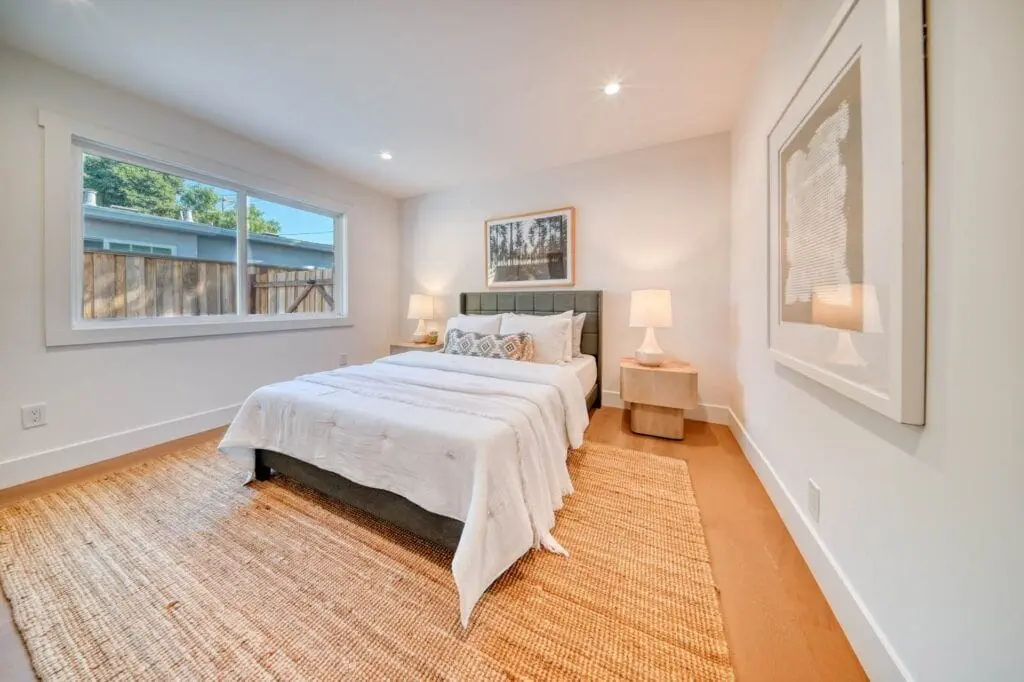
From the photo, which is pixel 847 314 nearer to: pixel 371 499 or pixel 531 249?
pixel 371 499

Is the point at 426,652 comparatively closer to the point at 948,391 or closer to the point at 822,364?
the point at 948,391

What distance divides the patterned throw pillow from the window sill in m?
1.74

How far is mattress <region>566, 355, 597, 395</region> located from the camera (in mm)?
2748

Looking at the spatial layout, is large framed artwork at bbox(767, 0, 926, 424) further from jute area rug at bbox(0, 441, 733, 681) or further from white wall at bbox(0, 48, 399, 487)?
white wall at bbox(0, 48, 399, 487)

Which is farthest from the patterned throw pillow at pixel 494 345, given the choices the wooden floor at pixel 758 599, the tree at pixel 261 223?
the tree at pixel 261 223

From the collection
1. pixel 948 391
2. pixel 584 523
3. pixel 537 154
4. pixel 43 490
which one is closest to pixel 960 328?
pixel 948 391

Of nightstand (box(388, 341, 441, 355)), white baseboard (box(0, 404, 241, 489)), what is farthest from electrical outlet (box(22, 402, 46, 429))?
nightstand (box(388, 341, 441, 355))

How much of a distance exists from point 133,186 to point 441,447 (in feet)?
10.6

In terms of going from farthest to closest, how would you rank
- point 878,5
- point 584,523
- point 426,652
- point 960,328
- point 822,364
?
point 584,523 < point 822,364 < point 426,652 < point 878,5 < point 960,328

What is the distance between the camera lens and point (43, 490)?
6.43 feet

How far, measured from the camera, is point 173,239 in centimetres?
278

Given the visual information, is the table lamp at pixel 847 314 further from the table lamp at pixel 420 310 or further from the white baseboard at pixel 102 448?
the white baseboard at pixel 102 448

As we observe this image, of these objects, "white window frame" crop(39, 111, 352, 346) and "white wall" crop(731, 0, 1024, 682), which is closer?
"white wall" crop(731, 0, 1024, 682)

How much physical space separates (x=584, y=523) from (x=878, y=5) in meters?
2.07
